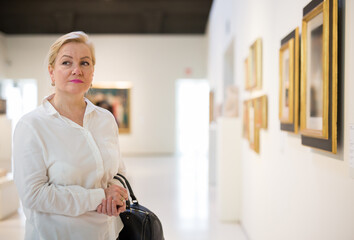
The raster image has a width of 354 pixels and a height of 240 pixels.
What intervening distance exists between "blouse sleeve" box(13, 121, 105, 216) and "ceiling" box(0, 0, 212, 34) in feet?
49.0

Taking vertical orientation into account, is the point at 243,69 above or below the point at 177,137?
above

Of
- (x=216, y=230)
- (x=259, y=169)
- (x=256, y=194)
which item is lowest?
(x=216, y=230)

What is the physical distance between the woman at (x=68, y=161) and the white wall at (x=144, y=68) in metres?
16.4

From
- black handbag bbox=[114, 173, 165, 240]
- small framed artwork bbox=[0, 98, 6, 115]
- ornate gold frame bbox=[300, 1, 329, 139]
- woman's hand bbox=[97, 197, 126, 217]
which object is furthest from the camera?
small framed artwork bbox=[0, 98, 6, 115]

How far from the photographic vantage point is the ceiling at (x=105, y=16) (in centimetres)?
1603

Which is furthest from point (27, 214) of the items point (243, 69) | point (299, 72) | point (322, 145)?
point (243, 69)

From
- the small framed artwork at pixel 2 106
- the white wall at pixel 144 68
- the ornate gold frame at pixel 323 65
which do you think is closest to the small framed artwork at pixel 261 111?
the ornate gold frame at pixel 323 65

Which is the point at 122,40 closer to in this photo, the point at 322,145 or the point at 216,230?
the point at 216,230

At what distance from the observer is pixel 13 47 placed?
60.7ft

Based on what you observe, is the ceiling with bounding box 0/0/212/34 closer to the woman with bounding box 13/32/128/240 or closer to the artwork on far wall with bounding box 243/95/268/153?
the artwork on far wall with bounding box 243/95/268/153

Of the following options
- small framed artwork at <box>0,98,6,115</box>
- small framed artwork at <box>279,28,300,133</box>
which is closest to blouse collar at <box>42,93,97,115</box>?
small framed artwork at <box>279,28,300,133</box>

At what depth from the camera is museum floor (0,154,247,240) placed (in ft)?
20.3

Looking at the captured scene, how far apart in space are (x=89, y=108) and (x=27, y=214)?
66cm

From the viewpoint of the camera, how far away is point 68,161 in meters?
1.92
